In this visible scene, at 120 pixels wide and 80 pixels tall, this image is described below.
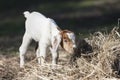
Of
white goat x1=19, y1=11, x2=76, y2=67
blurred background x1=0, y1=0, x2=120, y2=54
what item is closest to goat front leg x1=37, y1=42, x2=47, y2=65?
white goat x1=19, y1=11, x2=76, y2=67

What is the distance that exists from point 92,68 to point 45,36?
80 cm

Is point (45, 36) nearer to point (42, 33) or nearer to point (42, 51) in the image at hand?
point (42, 33)

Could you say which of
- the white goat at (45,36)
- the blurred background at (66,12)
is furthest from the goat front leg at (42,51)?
the blurred background at (66,12)

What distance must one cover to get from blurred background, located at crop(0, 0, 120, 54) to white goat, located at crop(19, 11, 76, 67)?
26.5 ft

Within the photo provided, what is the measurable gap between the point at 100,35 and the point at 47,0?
15238mm

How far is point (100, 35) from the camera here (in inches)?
340

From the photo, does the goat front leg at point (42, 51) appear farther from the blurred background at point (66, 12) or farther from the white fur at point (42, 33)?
the blurred background at point (66, 12)

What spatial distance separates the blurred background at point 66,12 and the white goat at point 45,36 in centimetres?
806

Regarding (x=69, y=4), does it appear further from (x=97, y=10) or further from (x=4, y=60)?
(x=4, y=60)

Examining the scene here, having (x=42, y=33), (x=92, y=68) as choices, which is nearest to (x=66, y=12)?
(x=42, y=33)

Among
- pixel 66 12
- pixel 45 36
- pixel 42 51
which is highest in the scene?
pixel 66 12

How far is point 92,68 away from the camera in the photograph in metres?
8.00

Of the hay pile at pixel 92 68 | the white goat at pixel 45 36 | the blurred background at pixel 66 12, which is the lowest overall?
the hay pile at pixel 92 68

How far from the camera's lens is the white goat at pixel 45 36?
7.91 metres
